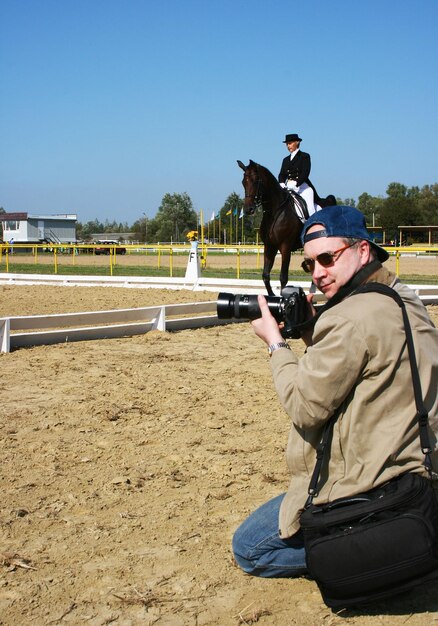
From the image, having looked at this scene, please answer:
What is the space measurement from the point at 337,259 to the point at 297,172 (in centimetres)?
985

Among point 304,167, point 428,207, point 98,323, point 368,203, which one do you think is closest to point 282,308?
point 98,323

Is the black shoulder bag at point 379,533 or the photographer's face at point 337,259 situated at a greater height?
the photographer's face at point 337,259

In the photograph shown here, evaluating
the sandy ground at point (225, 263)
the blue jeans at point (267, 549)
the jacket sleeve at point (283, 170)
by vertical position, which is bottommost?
the blue jeans at point (267, 549)

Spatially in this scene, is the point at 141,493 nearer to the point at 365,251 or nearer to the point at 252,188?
the point at 365,251

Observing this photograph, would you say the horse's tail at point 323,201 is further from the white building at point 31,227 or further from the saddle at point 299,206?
the white building at point 31,227

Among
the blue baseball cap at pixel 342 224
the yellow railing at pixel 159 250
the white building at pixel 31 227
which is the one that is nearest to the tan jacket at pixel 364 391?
the blue baseball cap at pixel 342 224

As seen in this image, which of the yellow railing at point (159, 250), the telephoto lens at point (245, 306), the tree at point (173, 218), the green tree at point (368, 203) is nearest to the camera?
the telephoto lens at point (245, 306)

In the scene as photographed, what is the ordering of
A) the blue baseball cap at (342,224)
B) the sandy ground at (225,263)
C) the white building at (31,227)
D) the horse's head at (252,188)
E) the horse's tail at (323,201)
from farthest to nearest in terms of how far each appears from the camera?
the white building at (31,227)
the sandy ground at (225,263)
the horse's tail at (323,201)
the horse's head at (252,188)
the blue baseball cap at (342,224)

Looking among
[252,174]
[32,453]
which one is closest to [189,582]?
[32,453]

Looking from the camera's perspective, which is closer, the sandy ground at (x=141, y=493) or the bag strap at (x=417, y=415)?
the bag strap at (x=417, y=415)

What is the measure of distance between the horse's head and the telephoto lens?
8568mm

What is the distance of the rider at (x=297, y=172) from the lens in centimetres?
1194

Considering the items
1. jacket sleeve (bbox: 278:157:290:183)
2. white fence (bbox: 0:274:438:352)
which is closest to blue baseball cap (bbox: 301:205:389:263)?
white fence (bbox: 0:274:438:352)

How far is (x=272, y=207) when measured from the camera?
1160 centimetres
